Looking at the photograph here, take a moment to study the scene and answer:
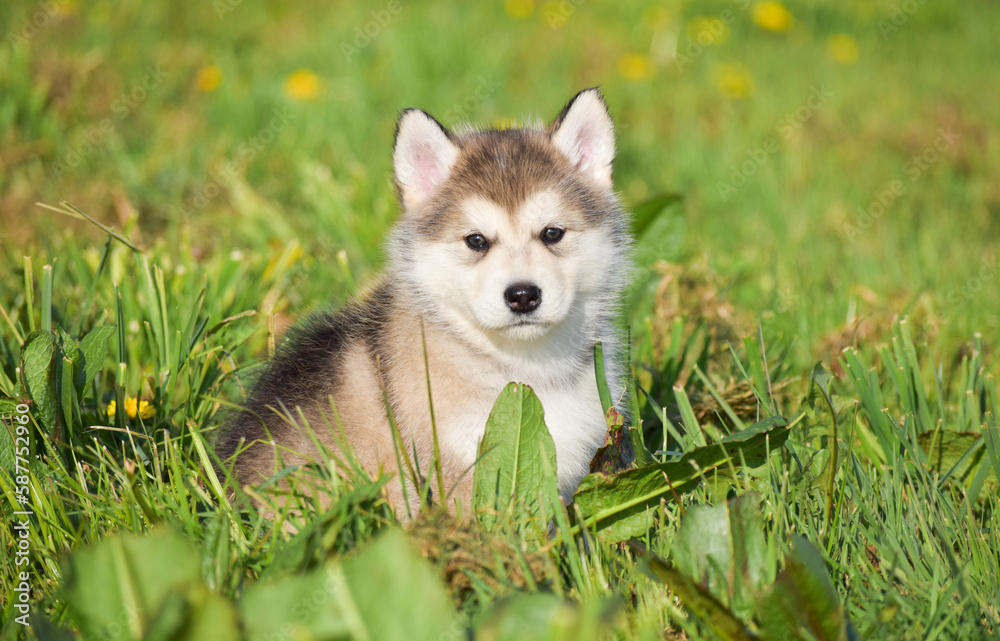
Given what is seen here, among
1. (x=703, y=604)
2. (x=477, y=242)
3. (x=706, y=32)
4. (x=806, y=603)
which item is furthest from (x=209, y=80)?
(x=806, y=603)

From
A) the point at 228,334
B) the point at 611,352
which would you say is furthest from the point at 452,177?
the point at 228,334

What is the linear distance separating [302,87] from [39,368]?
4.60 meters

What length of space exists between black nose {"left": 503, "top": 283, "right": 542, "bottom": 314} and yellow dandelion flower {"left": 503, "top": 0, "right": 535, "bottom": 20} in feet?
22.1

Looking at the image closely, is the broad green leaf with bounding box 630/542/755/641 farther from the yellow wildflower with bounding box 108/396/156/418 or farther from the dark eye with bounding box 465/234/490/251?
the yellow wildflower with bounding box 108/396/156/418

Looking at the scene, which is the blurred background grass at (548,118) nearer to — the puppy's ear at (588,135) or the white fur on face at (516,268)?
the puppy's ear at (588,135)

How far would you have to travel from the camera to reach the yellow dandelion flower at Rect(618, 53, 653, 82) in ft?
26.1

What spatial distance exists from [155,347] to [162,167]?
122 inches

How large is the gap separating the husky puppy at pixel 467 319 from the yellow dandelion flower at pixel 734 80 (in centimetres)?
482

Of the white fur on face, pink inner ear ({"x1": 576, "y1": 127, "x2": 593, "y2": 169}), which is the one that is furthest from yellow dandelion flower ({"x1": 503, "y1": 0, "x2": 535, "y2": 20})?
the white fur on face

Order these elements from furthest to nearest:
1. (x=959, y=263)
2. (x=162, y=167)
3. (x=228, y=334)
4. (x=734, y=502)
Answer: (x=162, y=167) → (x=959, y=263) → (x=228, y=334) → (x=734, y=502)

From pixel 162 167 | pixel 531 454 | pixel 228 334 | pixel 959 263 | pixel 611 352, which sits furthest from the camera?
pixel 162 167

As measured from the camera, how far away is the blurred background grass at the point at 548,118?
5098mm

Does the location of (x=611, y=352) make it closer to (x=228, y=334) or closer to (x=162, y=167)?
(x=228, y=334)

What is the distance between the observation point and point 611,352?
3.41 m
